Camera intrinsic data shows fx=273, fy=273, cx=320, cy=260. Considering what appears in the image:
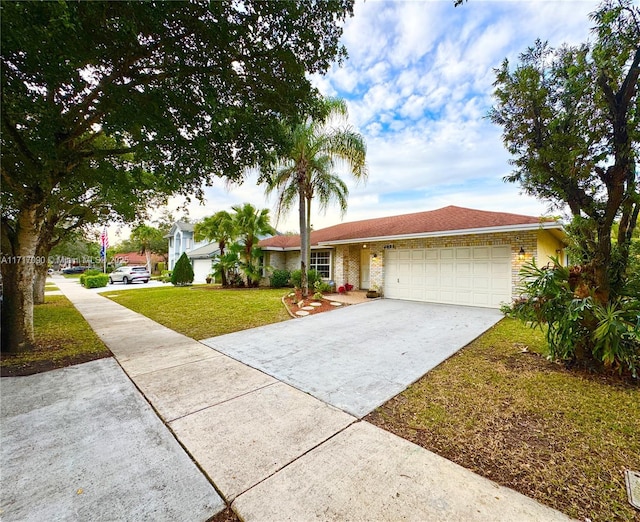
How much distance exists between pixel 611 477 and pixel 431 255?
31.3ft

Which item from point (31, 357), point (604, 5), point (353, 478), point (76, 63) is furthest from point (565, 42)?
point (31, 357)

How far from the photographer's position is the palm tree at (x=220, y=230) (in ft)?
52.4

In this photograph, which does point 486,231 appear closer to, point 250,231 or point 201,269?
point 250,231

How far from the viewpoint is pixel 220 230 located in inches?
635

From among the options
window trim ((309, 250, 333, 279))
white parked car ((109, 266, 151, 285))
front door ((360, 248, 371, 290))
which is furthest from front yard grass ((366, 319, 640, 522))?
white parked car ((109, 266, 151, 285))

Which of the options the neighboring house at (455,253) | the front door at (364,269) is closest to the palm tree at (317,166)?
the neighboring house at (455,253)

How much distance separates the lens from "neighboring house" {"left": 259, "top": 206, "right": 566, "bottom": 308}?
916cm

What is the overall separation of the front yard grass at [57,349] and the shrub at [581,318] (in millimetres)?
7744

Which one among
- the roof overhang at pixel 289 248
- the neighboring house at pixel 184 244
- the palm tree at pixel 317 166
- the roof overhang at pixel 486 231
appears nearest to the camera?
the roof overhang at pixel 486 231

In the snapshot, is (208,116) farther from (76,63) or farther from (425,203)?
(425,203)

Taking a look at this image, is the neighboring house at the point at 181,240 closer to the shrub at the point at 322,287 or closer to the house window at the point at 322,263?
the house window at the point at 322,263

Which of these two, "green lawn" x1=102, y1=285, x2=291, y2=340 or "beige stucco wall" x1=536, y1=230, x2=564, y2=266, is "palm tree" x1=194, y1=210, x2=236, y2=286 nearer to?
"green lawn" x1=102, y1=285, x2=291, y2=340

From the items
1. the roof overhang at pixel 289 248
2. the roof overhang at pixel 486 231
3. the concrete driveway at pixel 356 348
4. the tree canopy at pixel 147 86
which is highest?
the tree canopy at pixel 147 86

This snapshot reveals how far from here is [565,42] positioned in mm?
4188
